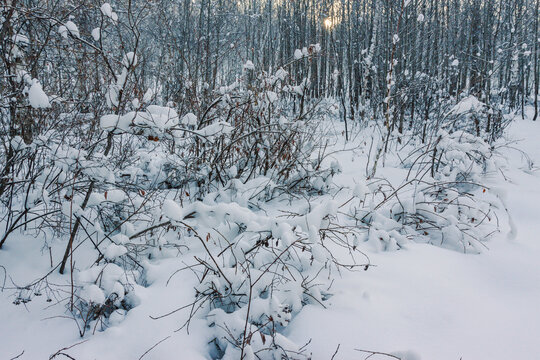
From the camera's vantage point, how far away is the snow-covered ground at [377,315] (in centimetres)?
126

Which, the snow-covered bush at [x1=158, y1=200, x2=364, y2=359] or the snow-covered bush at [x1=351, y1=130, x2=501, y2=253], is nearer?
the snow-covered bush at [x1=158, y1=200, x2=364, y2=359]

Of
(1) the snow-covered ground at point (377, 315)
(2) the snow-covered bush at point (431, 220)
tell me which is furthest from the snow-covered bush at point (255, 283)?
(2) the snow-covered bush at point (431, 220)

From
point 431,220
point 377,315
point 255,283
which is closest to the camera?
point 377,315

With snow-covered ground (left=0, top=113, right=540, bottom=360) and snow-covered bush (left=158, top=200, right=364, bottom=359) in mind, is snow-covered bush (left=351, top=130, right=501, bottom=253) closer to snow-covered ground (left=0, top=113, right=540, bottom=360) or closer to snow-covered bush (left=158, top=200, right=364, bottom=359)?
snow-covered ground (left=0, top=113, right=540, bottom=360)

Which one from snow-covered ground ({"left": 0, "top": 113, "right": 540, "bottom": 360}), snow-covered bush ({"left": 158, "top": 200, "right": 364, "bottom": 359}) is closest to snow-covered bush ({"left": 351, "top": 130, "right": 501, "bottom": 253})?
snow-covered ground ({"left": 0, "top": 113, "right": 540, "bottom": 360})

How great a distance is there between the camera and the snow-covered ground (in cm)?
126

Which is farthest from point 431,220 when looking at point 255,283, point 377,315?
point 255,283

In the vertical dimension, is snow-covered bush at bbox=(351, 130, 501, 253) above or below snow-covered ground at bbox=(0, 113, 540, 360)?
above

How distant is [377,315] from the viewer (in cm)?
142

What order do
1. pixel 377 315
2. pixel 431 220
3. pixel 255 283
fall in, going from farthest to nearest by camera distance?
pixel 431 220 < pixel 255 283 < pixel 377 315

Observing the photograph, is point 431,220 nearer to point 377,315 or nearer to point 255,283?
point 377,315

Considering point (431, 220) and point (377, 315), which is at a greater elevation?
point (431, 220)

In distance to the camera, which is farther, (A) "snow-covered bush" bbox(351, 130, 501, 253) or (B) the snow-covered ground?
(A) "snow-covered bush" bbox(351, 130, 501, 253)

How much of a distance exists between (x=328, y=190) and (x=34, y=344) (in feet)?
7.98
